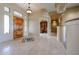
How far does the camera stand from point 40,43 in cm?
254

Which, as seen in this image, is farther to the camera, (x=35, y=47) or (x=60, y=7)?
(x=35, y=47)

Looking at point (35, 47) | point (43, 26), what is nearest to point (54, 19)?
point (43, 26)

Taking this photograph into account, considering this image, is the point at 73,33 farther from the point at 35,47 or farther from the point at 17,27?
the point at 17,27

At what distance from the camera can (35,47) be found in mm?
2547

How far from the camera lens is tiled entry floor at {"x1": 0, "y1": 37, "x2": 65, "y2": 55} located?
2306 mm

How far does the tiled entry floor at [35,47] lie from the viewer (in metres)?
2.31

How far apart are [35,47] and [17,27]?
60 centimetres

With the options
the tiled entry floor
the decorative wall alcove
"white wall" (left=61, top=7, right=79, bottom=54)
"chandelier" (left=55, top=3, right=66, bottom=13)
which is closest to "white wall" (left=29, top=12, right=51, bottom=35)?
the decorative wall alcove

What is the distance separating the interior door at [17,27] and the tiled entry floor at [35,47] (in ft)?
0.44

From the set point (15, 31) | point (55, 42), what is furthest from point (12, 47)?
point (55, 42)

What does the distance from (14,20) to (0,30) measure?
363 millimetres

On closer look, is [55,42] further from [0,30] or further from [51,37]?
[0,30]

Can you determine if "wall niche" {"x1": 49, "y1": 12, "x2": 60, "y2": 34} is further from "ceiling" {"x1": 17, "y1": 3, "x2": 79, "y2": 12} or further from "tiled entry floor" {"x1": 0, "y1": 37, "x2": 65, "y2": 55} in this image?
"tiled entry floor" {"x1": 0, "y1": 37, "x2": 65, "y2": 55}

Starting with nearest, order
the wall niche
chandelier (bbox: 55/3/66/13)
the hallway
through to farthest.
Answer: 1. chandelier (bbox: 55/3/66/13)
2. the hallway
3. the wall niche
